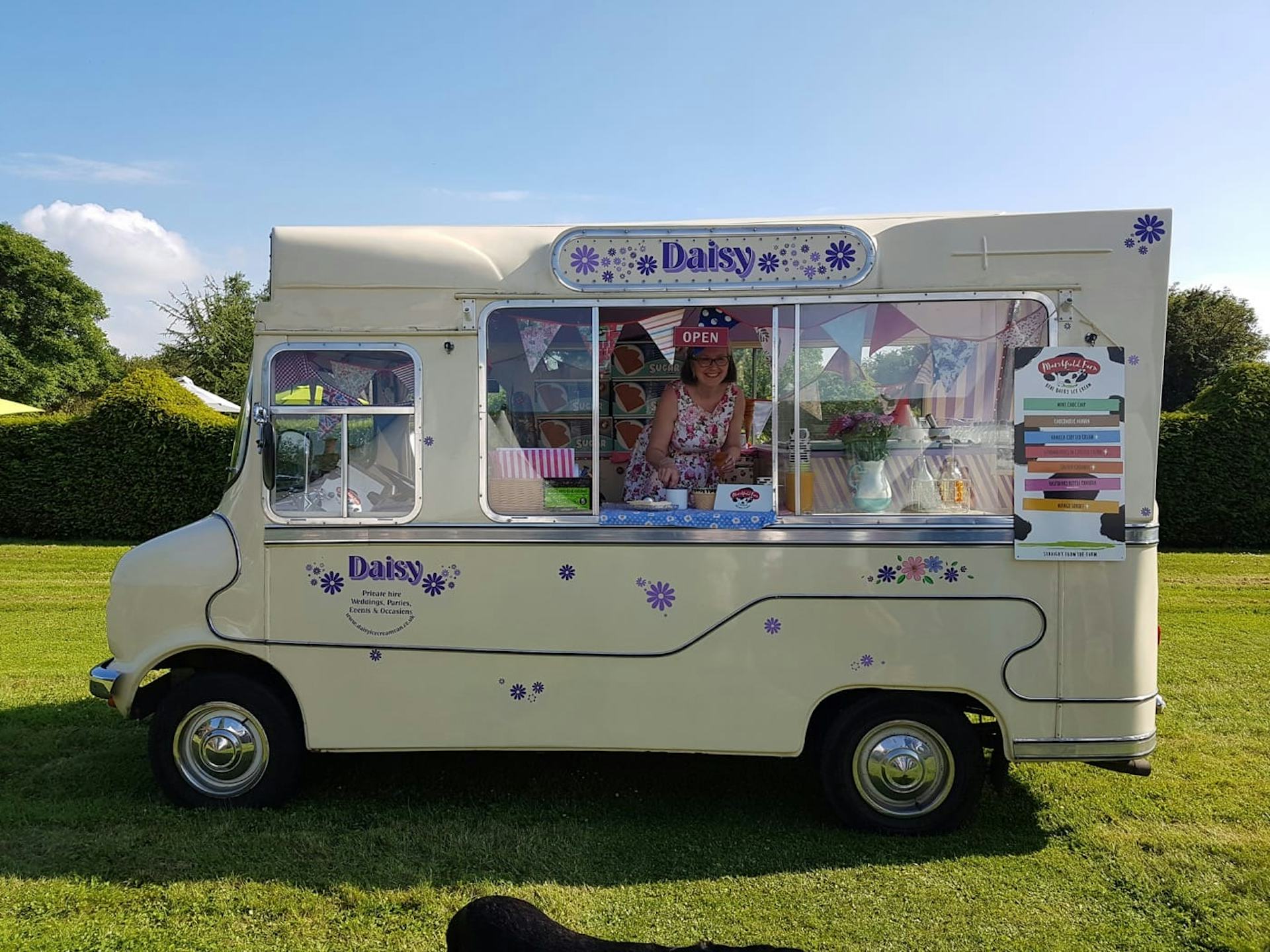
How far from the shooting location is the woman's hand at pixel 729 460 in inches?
194

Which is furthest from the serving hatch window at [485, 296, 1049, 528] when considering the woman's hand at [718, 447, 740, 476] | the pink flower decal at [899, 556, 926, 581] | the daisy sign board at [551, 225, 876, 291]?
the woman's hand at [718, 447, 740, 476]

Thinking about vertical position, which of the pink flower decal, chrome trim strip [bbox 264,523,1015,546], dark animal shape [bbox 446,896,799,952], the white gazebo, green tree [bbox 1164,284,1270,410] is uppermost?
green tree [bbox 1164,284,1270,410]

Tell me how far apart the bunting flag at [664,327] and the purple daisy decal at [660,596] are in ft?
4.05

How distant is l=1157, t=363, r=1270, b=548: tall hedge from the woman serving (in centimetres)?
1124

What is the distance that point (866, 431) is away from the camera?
4.39 meters

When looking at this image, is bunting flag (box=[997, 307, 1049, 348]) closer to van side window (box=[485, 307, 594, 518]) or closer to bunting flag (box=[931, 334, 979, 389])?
bunting flag (box=[931, 334, 979, 389])

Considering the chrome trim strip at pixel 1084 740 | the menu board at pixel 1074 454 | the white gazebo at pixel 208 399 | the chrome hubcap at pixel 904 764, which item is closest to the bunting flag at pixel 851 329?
the menu board at pixel 1074 454

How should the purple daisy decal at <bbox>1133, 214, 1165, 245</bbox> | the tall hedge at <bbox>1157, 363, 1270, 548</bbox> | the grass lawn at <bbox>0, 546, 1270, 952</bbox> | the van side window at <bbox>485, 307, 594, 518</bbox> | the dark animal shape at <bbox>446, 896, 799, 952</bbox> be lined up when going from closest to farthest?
1. the dark animal shape at <bbox>446, 896, 799, 952</bbox>
2. the grass lawn at <bbox>0, 546, 1270, 952</bbox>
3. the purple daisy decal at <bbox>1133, 214, 1165, 245</bbox>
4. the van side window at <bbox>485, 307, 594, 518</bbox>
5. the tall hedge at <bbox>1157, 363, 1270, 548</bbox>

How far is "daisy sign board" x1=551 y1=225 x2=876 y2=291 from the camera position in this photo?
13.6ft

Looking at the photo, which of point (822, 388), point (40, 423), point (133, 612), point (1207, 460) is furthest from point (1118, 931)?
point (40, 423)

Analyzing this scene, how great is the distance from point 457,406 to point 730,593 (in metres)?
1.62

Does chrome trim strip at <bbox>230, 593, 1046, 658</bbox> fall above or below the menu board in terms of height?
below

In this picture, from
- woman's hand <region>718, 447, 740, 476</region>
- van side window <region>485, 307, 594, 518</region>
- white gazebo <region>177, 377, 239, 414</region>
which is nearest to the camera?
van side window <region>485, 307, 594, 518</region>

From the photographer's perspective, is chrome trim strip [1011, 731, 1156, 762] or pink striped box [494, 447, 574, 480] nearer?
chrome trim strip [1011, 731, 1156, 762]
